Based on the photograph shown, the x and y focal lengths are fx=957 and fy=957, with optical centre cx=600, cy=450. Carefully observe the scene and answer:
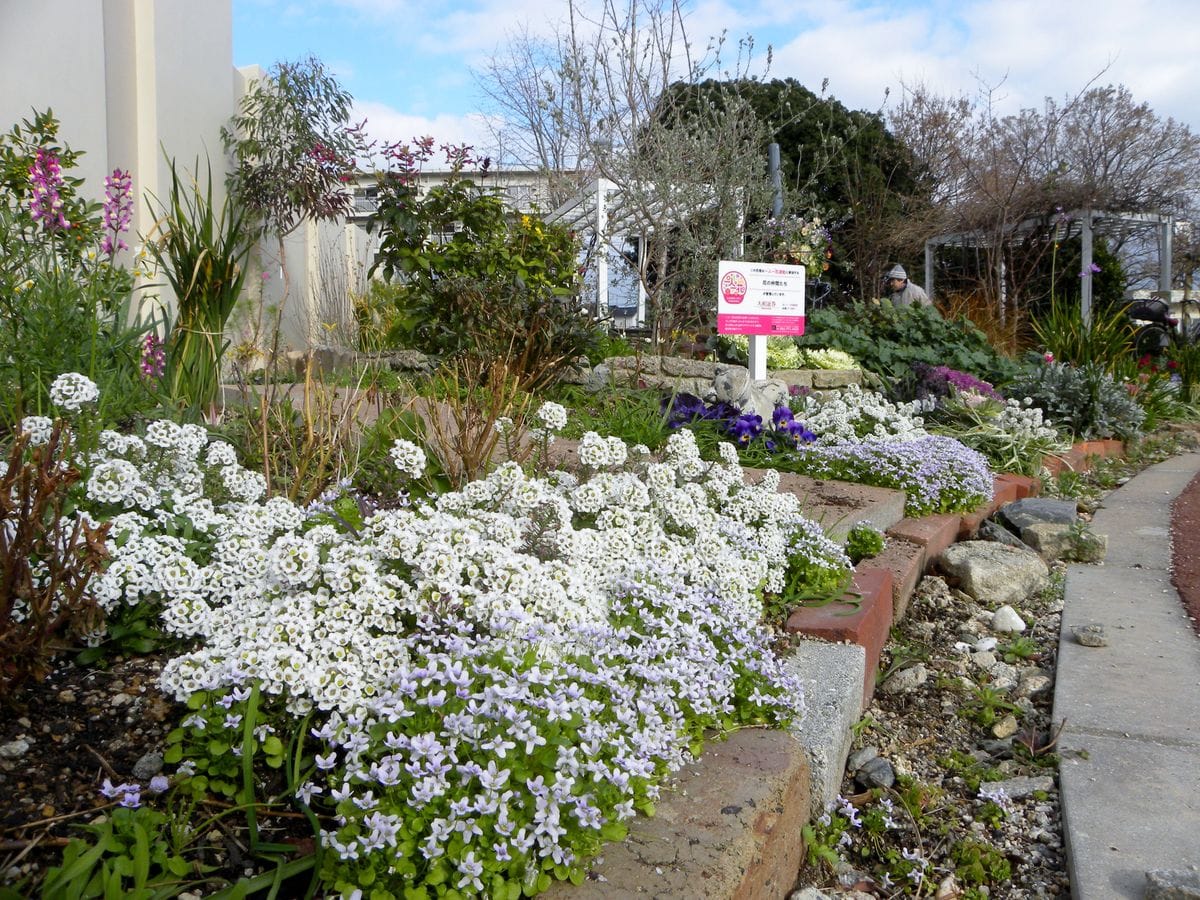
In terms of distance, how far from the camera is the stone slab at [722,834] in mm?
1461

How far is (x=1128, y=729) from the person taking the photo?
2.47m

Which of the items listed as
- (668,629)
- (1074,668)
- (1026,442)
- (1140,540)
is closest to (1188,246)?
(1026,442)

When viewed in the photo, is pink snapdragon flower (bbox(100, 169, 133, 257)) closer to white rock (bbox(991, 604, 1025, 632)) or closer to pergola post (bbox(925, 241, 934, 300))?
white rock (bbox(991, 604, 1025, 632))

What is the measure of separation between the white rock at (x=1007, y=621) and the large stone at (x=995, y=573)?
0.25 metres

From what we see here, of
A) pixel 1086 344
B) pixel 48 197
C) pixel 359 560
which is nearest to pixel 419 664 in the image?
pixel 359 560

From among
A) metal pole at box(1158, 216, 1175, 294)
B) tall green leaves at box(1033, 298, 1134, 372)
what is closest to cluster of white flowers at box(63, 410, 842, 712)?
tall green leaves at box(1033, 298, 1134, 372)

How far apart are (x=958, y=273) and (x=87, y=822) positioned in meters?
17.1

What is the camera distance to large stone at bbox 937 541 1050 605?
3.78m

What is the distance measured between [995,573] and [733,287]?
2.44 meters

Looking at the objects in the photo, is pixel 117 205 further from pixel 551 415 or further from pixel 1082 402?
pixel 1082 402

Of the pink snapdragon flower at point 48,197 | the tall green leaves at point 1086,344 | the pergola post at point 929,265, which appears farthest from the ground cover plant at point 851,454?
the pergola post at point 929,265

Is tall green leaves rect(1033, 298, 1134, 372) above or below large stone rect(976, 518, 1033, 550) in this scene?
above

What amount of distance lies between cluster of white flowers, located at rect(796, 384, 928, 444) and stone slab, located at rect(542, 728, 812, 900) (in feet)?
10.3

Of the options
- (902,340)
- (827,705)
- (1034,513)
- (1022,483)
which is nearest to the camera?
(827,705)
